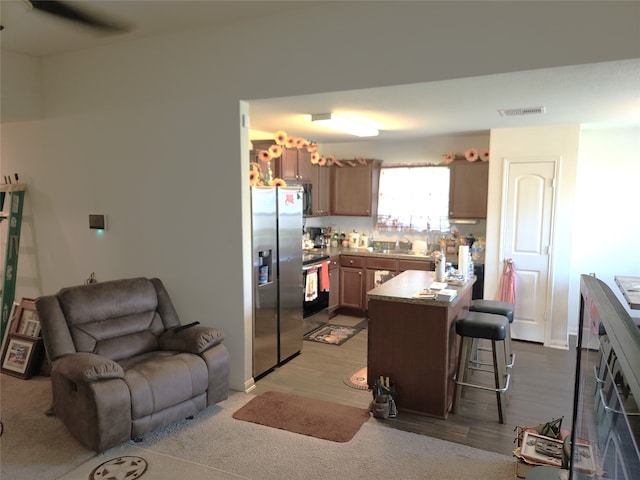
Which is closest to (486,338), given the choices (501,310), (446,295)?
(446,295)

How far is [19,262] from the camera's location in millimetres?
5199

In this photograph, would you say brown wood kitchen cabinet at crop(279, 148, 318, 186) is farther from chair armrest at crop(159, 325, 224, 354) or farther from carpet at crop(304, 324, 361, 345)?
chair armrest at crop(159, 325, 224, 354)

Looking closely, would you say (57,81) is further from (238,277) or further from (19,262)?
(238,277)

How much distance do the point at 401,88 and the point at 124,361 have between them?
115 inches

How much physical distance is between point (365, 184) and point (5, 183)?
452 centimetres

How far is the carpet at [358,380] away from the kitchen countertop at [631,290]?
2377 millimetres

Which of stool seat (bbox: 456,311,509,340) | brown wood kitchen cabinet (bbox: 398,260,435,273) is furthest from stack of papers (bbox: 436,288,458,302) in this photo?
brown wood kitchen cabinet (bbox: 398,260,435,273)

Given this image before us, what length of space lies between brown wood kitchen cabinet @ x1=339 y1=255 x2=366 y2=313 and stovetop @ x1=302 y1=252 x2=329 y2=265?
0.49m

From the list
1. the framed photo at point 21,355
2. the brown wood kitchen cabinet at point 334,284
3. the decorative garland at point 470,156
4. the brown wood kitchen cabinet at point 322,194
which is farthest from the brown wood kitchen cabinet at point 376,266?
the framed photo at point 21,355

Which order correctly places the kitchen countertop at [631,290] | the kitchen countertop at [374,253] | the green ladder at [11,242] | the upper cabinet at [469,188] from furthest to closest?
the kitchen countertop at [374,253] → the upper cabinet at [469,188] → the green ladder at [11,242] → the kitchen countertop at [631,290]

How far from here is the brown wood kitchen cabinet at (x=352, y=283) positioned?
6.16 meters

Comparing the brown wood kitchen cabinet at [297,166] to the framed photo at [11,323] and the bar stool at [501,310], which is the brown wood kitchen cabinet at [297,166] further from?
the framed photo at [11,323]

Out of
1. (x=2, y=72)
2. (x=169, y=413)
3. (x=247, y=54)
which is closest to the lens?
(x=169, y=413)

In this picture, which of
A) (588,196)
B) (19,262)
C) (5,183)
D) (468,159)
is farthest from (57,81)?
(588,196)
